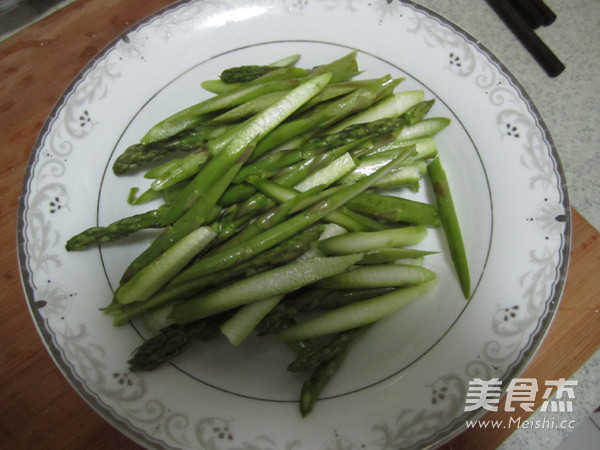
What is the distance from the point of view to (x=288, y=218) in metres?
1.54

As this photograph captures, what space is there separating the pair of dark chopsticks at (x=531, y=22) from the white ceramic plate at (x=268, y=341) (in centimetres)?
66

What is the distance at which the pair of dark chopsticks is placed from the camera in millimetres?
2184

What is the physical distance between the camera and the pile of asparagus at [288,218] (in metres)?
1.47

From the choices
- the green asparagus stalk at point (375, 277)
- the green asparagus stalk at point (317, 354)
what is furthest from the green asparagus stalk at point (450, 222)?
the green asparagus stalk at point (317, 354)

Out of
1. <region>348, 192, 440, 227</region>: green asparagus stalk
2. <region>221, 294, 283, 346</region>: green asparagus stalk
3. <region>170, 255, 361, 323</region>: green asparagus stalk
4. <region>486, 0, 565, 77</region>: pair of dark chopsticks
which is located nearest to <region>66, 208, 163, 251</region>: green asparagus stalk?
<region>170, 255, 361, 323</region>: green asparagus stalk

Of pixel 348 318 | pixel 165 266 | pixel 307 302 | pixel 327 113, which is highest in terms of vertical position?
pixel 327 113

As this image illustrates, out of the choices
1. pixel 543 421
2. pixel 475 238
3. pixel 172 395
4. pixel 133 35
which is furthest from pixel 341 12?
pixel 543 421

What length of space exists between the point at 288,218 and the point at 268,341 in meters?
0.48

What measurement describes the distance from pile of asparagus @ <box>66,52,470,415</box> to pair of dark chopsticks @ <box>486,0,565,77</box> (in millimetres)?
915

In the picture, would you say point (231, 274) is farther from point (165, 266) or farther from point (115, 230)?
point (115, 230)

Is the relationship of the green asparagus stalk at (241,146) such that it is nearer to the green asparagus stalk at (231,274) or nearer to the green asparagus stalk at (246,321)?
the green asparagus stalk at (231,274)

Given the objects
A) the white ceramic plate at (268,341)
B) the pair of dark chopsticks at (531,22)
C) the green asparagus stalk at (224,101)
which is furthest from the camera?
the pair of dark chopsticks at (531,22)

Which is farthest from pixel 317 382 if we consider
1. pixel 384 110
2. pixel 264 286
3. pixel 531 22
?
pixel 531 22

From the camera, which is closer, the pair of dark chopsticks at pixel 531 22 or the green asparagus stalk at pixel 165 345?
the green asparagus stalk at pixel 165 345
